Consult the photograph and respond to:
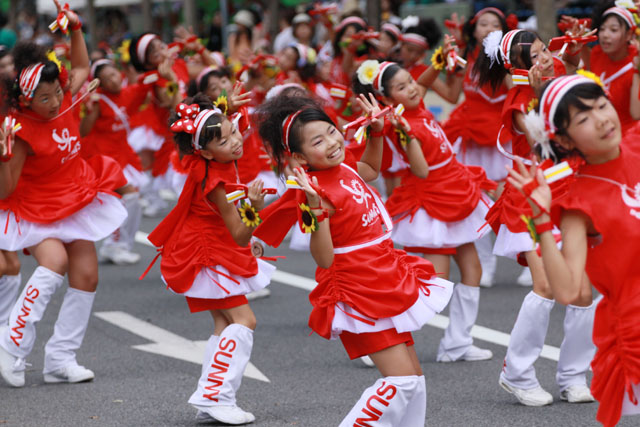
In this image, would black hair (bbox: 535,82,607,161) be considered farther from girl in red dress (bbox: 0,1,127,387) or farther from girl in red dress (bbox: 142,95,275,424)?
girl in red dress (bbox: 0,1,127,387)

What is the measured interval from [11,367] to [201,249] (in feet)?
4.64

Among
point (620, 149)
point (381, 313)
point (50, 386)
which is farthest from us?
point (50, 386)

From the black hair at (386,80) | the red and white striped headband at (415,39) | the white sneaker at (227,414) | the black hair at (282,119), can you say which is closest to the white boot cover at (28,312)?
the white sneaker at (227,414)

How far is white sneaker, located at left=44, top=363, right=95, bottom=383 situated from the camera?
5613 millimetres

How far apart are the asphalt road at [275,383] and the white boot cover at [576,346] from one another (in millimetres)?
147

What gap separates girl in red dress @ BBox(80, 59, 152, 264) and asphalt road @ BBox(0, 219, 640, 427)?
5.97ft

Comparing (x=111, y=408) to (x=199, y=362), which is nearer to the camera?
(x=111, y=408)

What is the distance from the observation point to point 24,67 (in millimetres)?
5582

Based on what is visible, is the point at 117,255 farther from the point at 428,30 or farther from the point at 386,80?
the point at 386,80

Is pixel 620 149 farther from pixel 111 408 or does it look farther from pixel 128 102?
pixel 128 102

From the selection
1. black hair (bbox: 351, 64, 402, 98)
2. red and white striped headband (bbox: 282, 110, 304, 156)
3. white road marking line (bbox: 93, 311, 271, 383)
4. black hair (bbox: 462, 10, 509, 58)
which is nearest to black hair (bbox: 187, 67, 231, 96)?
white road marking line (bbox: 93, 311, 271, 383)

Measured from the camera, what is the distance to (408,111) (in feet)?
19.2

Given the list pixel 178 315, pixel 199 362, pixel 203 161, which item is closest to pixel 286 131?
pixel 203 161

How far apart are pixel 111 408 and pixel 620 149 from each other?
9.92ft
